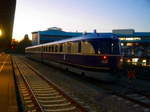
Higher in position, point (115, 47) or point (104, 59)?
point (115, 47)

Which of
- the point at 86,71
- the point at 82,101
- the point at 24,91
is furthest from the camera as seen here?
the point at 86,71

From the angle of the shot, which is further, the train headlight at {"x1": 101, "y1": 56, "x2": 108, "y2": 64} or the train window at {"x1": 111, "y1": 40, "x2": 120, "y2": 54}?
the train window at {"x1": 111, "y1": 40, "x2": 120, "y2": 54}

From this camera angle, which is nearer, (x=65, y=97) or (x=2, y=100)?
(x=2, y=100)

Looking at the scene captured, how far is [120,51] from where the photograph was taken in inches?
652

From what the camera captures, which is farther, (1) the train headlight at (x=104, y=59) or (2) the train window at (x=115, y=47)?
(2) the train window at (x=115, y=47)

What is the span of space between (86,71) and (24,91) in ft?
15.2

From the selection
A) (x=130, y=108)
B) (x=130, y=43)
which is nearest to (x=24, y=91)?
(x=130, y=108)

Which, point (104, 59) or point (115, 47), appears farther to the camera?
point (115, 47)

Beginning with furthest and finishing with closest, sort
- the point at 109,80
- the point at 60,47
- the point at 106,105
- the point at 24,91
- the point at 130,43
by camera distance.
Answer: the point at 130,43
the point at 60,47
the point at 109,80
the point at 24,91
the point at 106,105

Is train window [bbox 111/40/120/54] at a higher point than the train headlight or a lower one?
higher

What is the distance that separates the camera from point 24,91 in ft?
47.2

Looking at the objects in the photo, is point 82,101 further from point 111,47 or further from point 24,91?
point 111,47

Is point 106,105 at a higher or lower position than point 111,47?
lower

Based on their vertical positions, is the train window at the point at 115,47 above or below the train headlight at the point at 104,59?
above
